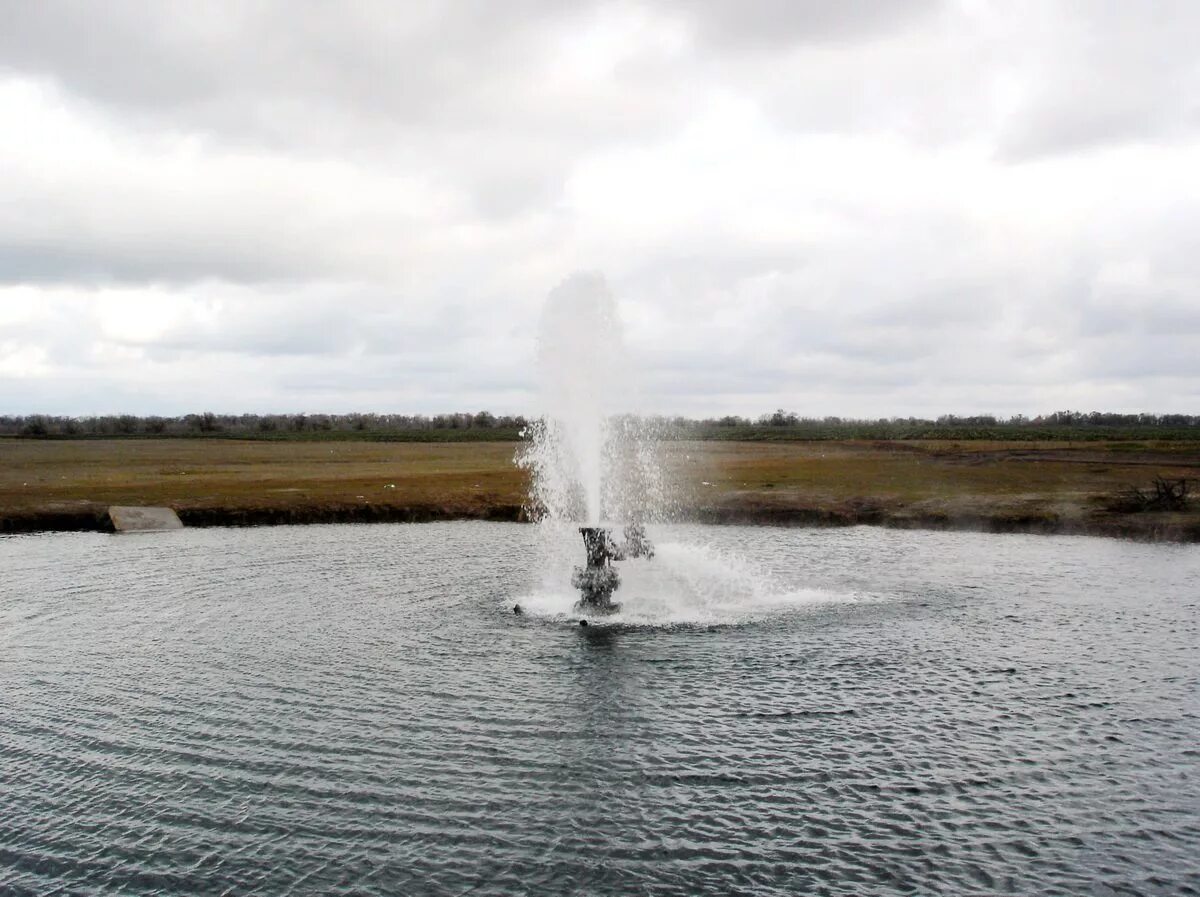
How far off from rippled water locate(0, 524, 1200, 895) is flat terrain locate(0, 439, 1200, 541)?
27.0 meters

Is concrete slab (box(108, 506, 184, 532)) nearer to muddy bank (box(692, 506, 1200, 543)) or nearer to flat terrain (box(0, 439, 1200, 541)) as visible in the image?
flat terrain (box(0, 439, 1200, 541))

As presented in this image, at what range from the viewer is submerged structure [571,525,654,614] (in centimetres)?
3928

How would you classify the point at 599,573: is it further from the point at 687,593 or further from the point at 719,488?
the point at 719,488

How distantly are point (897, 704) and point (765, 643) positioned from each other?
722cm

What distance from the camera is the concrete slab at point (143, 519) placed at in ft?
219

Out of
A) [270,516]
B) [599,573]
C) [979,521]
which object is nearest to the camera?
[599,573]

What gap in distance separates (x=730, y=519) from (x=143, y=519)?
42.3m

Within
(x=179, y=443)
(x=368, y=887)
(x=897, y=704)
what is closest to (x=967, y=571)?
(x=897, y=704)

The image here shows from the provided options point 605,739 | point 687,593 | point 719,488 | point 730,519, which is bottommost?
point 605,739

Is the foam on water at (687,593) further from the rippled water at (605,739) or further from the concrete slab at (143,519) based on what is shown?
the concrete slab at (143,519)

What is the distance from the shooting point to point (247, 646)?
108 feet

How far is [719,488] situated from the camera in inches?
3371

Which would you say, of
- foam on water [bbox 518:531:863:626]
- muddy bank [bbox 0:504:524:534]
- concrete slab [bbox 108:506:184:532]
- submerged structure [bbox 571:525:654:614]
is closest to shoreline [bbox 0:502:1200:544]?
muddy bank [bbox 0:504:524:534]

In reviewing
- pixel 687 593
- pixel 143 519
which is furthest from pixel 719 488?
pixel 143 519
